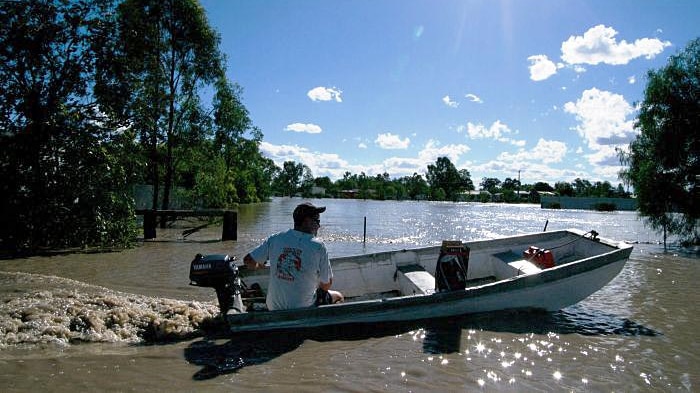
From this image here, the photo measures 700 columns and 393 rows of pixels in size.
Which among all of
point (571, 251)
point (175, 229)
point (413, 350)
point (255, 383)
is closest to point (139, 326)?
point (255, 383)

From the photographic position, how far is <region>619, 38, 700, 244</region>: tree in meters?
20.8

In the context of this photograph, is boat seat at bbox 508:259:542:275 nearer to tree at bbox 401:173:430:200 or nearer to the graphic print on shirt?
the graphic print on shirt

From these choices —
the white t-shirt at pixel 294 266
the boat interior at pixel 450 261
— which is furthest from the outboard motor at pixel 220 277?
the boat interior at pixel 450 261

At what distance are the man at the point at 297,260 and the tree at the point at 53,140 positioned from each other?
9.85 meters

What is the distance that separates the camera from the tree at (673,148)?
20.8 meters

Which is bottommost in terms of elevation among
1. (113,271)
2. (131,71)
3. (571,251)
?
(113,271)

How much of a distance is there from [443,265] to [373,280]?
214cm

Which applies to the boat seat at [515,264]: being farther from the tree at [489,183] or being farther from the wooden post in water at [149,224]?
the tree at [489,183]

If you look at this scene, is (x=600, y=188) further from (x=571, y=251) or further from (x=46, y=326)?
(x=46, y=326)

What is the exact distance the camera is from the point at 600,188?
400 ft

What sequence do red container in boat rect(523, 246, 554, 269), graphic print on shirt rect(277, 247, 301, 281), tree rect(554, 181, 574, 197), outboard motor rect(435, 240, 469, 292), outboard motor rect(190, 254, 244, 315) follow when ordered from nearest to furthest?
graphic print on shirt rect(277, 247, 301, 281), outboard motor rect(190, 254, 244, 315), outboard motor rect(435, 240, 469, 292), red container in boat rect(523, 246, 554, 269), tree rect(554, 181, 574, 197)

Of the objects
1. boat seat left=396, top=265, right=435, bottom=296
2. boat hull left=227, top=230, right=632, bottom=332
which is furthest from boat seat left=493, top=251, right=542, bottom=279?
boat seat left=396, top=265, right=435, bottom=296

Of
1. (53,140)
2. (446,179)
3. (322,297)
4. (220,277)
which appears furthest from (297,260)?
(446,179)

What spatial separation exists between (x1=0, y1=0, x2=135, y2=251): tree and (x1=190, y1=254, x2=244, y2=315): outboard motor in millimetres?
8977
